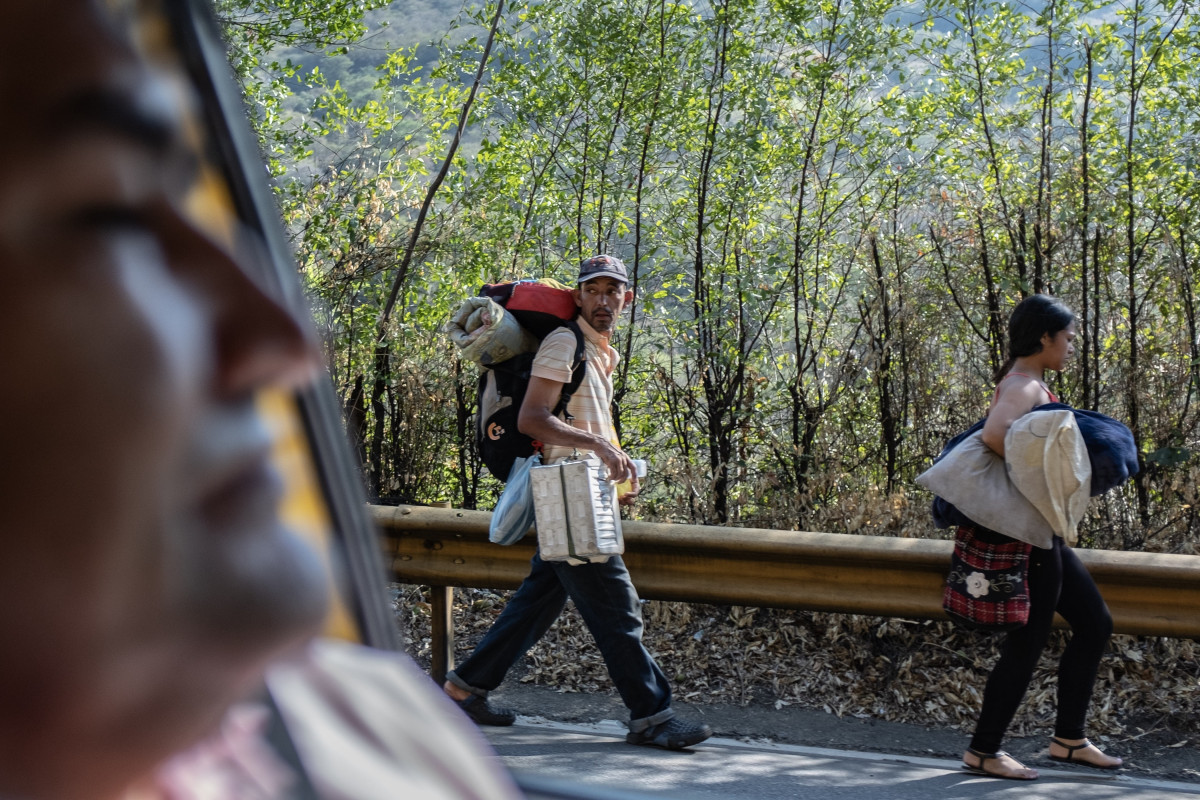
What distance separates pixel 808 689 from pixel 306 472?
4.87 metres

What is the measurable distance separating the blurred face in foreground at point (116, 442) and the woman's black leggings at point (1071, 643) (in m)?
4.25

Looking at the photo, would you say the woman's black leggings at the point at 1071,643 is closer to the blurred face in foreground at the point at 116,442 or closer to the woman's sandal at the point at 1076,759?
the woman's sandal at the point at 1076,759

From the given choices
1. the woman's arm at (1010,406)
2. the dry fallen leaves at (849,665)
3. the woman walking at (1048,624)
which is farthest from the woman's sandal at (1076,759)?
the woman's arm at (1010,406)

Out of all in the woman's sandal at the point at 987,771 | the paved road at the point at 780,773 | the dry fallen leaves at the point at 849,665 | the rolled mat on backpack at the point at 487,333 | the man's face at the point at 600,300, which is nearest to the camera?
the paved road at the point at 780,773

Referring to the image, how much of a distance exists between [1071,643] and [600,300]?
221 centimetres

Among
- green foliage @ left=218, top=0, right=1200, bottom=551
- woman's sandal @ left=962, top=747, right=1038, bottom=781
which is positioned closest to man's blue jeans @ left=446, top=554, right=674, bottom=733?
woman's sandal @ left=962, top=747, right=1038, bottom=781

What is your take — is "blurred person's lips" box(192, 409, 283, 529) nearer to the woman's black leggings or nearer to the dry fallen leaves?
the woman's black leggings

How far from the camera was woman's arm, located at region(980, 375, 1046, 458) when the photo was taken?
14.3ft

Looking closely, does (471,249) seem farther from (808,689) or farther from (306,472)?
(306,472)

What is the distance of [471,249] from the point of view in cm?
739

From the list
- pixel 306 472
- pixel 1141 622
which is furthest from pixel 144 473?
pixel 1141 622

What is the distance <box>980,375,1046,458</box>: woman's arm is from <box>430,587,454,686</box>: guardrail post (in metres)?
2.32

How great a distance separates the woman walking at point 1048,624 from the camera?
429cm

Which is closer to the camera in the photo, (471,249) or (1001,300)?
(1001,300)
